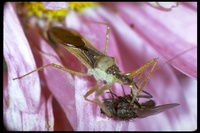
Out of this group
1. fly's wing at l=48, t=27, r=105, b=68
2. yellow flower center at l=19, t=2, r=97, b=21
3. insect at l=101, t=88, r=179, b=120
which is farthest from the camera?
yellow flower center at l=19, t=2, r=97, b=21

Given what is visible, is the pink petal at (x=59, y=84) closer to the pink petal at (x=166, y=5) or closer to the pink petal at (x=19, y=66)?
the pink petal at (x=19, y=66)

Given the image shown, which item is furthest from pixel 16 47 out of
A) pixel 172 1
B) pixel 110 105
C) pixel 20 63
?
pixel 172 1

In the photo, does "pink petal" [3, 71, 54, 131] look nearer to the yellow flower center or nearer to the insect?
the insect

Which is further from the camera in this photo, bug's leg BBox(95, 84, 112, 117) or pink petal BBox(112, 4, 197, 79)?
pink petal BBox(112, 4, 197, 79)

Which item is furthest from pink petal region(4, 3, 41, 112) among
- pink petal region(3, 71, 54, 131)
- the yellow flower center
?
the yellow flower center

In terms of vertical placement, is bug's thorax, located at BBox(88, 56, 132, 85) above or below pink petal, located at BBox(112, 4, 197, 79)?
below

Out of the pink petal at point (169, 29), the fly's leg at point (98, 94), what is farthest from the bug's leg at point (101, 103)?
the pink petal at point (169, 29)

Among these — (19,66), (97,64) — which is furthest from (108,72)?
(19,66)

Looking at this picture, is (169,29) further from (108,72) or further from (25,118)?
(25,118)

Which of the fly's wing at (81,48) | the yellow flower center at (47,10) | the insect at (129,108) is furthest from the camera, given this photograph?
the yellow flower center at (47,10)
